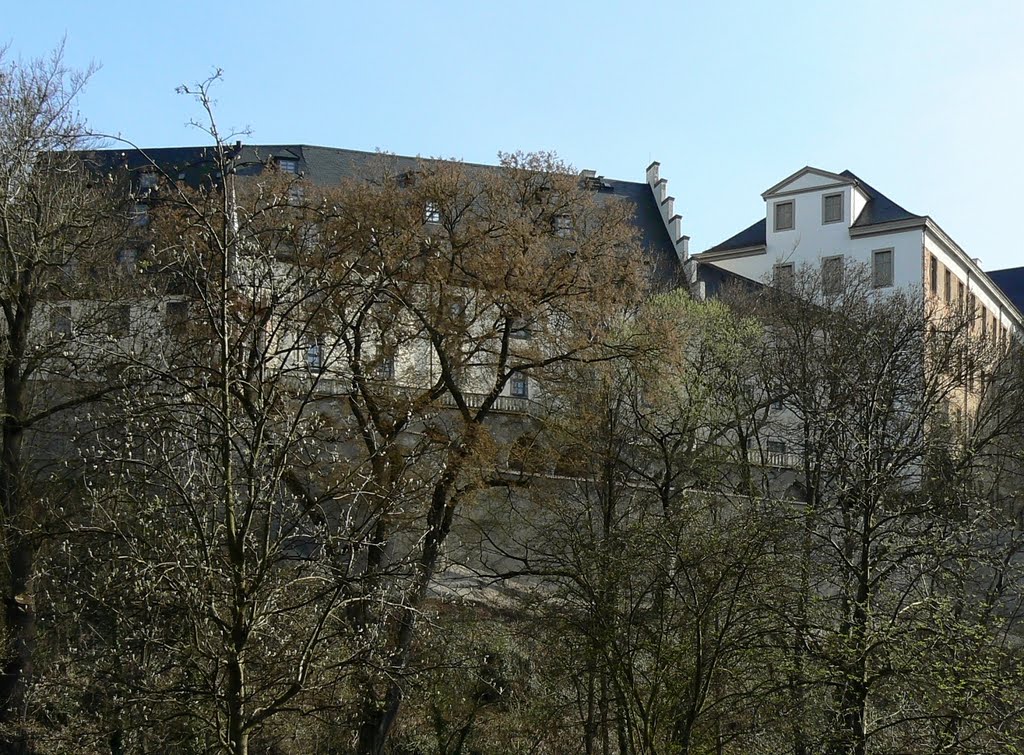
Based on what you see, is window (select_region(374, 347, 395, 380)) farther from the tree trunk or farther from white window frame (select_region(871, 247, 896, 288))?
white window frame (select_region(871, 247, 896, 288))

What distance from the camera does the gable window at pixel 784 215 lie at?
5994 cm

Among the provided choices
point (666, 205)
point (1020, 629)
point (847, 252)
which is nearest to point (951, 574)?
point (1020, 629)

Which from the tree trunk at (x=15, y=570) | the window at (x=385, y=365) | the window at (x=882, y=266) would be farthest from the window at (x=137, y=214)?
the window at (x=882, y=266)

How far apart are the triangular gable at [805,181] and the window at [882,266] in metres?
3.92

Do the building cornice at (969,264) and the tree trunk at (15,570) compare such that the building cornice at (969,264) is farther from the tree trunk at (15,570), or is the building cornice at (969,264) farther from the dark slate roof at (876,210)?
the tree trunk at (15,570)

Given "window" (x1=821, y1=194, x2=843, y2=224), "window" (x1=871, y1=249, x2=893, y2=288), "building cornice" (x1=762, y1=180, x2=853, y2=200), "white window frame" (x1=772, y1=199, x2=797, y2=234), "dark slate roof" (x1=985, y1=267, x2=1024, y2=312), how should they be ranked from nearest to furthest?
"window" (x1=871, y1=249, x2=893, y2=288), "window" (x1=821, y1=194, x2=843, y2=224), "building cornice" (x1=762, y1=180, x2=853, y2=200), "white window frame" (x1=772, y1=199, x2=797, y2=234), "dark slate roof" (x1=985, y1=267, x2=1024, y2=312)

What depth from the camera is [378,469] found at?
1969cm

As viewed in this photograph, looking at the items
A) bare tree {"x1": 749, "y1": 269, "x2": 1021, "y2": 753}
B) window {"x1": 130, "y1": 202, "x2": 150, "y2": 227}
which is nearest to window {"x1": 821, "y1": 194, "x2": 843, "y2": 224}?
bare tree {"x1": 749, "y1": 269, "x2": 1021, "y2": 753}

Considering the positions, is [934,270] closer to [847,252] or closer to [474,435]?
[847,252]

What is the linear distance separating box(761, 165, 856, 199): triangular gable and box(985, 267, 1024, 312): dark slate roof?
33.7 meters

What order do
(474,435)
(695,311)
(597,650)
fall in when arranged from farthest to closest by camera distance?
(695,311)
(474,435)
(597,650)

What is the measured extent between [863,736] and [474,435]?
43.8 ft

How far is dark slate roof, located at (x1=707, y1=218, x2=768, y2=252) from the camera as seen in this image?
6134 centimetres

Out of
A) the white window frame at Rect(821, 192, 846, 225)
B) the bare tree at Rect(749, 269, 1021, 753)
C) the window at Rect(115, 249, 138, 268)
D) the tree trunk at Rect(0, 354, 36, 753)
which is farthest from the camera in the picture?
the white window frame at Rect(821, 192, 846, 225)
